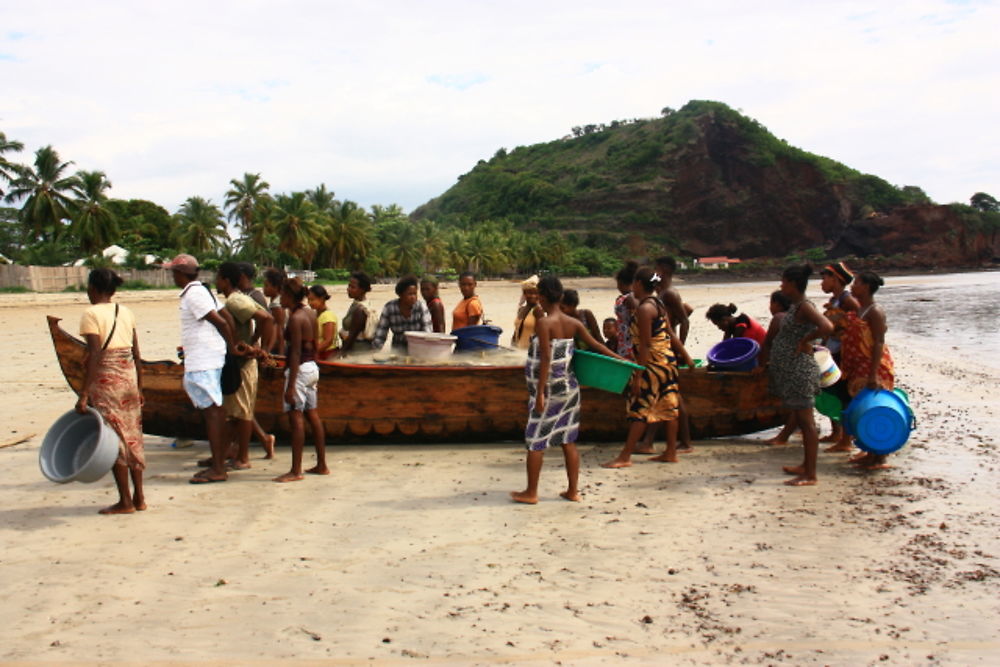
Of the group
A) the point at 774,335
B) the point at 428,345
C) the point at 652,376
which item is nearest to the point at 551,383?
the point at 652,376

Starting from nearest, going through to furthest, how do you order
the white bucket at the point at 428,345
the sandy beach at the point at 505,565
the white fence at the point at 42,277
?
the sandy beach at the point at 505,565 < the white bucket at the point at 428,345 < the white fence at the point at 42,277

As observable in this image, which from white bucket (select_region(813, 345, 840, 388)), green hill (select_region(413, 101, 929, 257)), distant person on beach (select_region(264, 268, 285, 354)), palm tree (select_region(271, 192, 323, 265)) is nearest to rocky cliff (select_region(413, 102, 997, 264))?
green hill (select_region(413, 101, 929, 257))

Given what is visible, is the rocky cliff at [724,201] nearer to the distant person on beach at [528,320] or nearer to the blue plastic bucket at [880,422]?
the distant person on beach at [528,320]

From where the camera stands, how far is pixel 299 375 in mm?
5602

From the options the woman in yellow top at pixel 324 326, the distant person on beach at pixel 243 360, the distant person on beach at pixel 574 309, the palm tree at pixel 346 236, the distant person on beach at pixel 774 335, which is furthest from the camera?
the palm tree at pixel 346 236

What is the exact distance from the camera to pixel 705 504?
4.99 meters

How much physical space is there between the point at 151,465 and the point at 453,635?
3878 mm

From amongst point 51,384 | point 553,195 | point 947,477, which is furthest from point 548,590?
point 553,195

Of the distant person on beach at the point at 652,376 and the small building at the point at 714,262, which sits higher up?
the small building at the point at 714,262

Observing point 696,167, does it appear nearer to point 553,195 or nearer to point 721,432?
point 553,195

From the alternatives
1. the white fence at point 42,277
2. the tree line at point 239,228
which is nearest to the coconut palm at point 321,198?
the tree line at point 239,228

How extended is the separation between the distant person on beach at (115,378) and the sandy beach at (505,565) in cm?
25

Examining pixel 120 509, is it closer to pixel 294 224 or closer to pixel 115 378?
pixel 115 378

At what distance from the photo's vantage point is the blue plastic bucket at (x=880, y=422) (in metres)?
5.66
